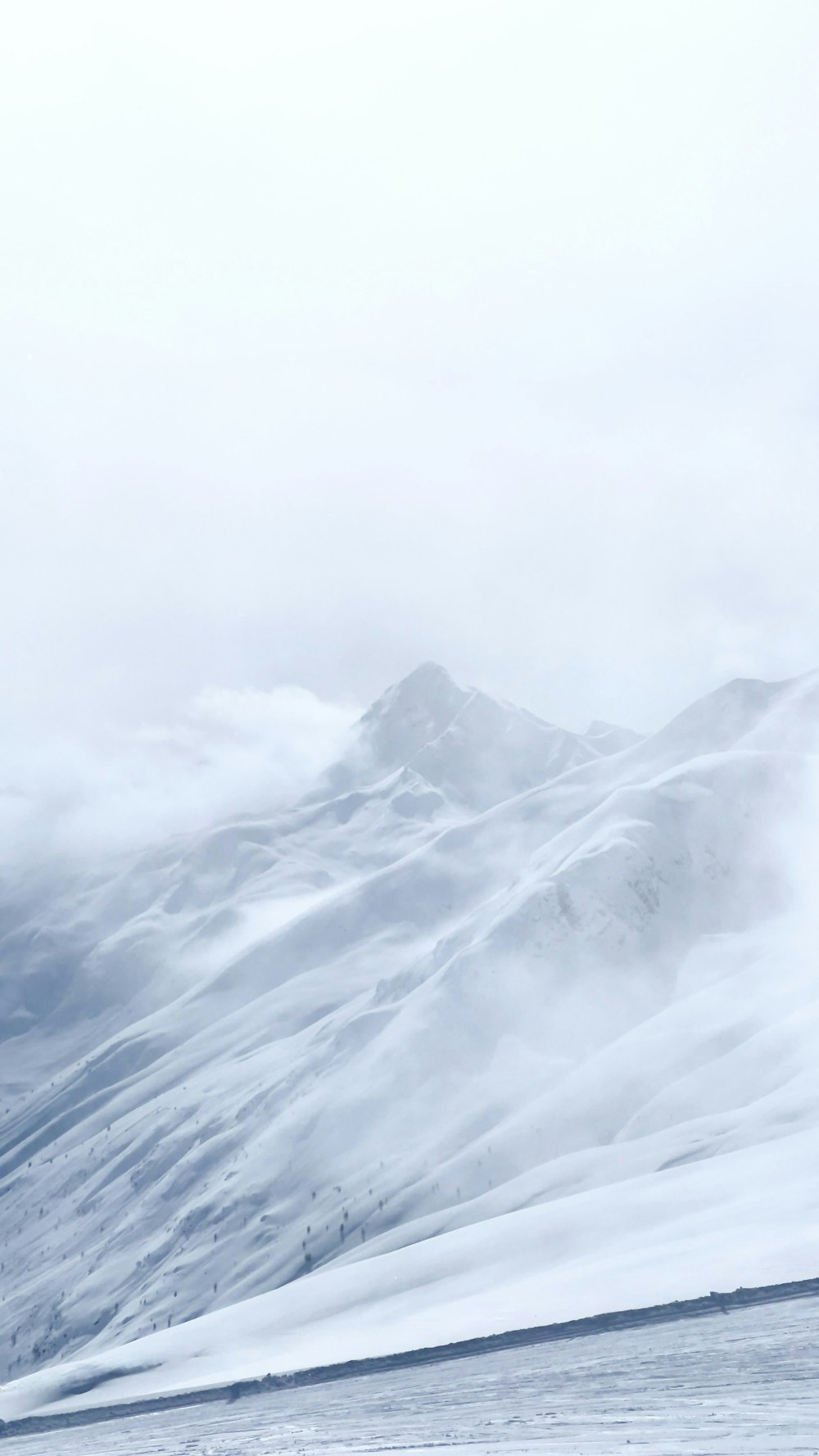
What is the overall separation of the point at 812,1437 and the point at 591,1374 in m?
10.6

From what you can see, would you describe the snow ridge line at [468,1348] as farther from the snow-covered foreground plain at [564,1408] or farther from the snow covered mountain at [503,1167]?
the snow covered mountain at [503,1167]

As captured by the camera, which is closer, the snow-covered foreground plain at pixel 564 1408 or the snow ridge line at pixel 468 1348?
the snow-covered foreground plain at pixel 564 1408

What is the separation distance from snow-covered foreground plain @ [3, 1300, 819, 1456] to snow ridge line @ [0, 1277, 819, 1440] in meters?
0.73

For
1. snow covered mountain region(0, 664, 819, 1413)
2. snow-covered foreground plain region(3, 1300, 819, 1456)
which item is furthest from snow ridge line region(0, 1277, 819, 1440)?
snow covered mountain region(0, 664, 819, 1413)

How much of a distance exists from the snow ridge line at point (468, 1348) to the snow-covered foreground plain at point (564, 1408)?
731mm

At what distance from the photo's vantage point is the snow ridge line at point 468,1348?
37.8m

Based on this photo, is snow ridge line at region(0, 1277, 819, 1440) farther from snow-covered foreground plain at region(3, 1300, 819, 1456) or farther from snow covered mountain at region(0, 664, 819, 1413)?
snow covered mountain at region(0, 664, 819, 1413)

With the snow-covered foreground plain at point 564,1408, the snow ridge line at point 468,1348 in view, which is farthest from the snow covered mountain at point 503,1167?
the snow-covered foreground plain at point 564,1408

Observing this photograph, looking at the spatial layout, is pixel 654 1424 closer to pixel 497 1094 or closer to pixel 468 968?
pixel 497 1094

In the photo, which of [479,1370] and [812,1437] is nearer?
[812,1437]

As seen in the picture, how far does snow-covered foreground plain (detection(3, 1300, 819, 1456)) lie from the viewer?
2722 cm

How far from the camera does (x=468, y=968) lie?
189250mm

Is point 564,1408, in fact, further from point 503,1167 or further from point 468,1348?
point 503,1167

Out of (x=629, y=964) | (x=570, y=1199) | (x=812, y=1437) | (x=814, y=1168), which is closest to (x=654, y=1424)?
(x=812, y=1437)
